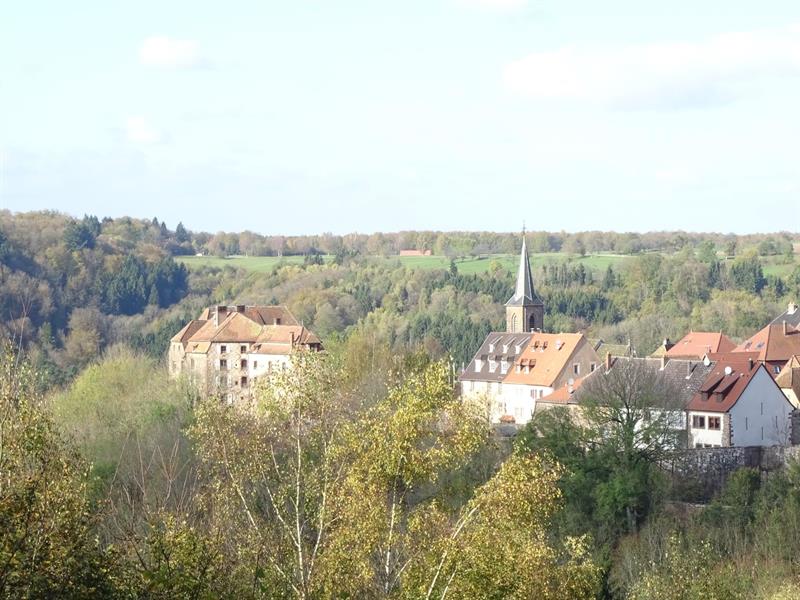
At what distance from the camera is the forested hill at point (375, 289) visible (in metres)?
102

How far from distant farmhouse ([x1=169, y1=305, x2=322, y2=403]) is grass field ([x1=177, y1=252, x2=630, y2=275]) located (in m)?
63.3

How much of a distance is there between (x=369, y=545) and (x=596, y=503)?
25909 mm

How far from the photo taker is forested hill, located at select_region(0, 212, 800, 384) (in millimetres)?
102500

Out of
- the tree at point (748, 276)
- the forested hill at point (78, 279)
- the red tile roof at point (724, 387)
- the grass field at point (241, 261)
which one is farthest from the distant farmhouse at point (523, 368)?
the grass field at point (241, 261)

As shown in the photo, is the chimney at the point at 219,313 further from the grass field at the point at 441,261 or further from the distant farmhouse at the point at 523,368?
the grass field at the point at 441,261

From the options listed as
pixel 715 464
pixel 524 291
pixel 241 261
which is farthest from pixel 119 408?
pixel 241 261

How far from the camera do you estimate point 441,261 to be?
161250 mm

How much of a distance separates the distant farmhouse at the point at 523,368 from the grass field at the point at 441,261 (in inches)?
2550

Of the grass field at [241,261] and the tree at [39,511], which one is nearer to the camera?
the tree at [39,511]

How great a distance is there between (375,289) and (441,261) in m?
27.7

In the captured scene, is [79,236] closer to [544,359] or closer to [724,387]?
[544,359]

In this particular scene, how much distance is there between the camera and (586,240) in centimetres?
17312

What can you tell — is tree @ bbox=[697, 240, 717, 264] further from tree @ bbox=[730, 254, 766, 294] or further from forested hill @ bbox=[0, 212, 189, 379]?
forested hill @ bbox=[0, 212, 189, 379]

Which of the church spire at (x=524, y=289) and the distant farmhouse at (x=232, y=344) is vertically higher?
the church spire at (x=524, y=289)
